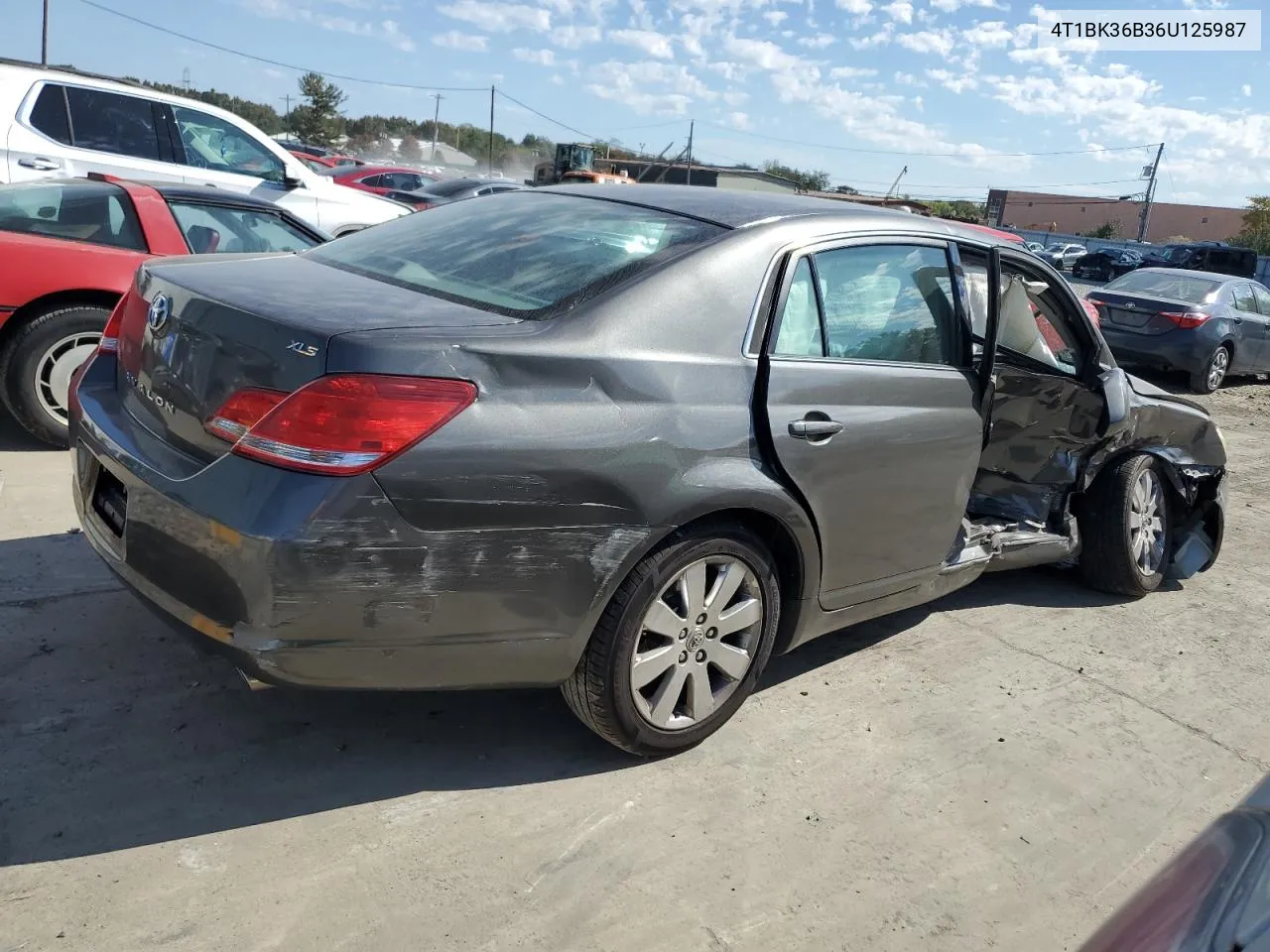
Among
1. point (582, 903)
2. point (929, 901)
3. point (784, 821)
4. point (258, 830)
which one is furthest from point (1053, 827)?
point (258, 830)

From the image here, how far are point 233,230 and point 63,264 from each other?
1.04 meters

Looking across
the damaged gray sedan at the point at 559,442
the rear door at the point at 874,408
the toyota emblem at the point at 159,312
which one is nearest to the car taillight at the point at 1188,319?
the damaged gray sedan at the point at 559,442

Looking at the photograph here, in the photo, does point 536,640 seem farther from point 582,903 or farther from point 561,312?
point 561,312

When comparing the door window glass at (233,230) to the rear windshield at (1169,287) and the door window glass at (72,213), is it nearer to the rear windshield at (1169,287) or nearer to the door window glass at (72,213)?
the door window glass at (72,213)

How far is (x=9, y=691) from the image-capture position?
123 inches

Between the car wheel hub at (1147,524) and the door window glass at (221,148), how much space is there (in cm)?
694

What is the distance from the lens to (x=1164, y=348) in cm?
1206

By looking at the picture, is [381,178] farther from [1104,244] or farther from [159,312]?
[1104,244]

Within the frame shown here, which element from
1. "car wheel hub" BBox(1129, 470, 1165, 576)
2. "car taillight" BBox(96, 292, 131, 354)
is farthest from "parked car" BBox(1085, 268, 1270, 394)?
"car taillight" BBox(96, 292, 131, 354)

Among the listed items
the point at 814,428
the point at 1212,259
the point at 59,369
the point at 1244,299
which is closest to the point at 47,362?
the point at 59,369

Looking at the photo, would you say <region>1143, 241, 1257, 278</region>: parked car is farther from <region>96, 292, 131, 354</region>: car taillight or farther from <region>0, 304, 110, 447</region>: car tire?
<region>96, 292, 131, 354</region>: car taillight

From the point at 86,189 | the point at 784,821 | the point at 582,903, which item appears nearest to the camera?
the point at 582,903

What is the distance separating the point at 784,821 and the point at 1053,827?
82 cm

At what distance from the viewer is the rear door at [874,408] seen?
3227 mm
